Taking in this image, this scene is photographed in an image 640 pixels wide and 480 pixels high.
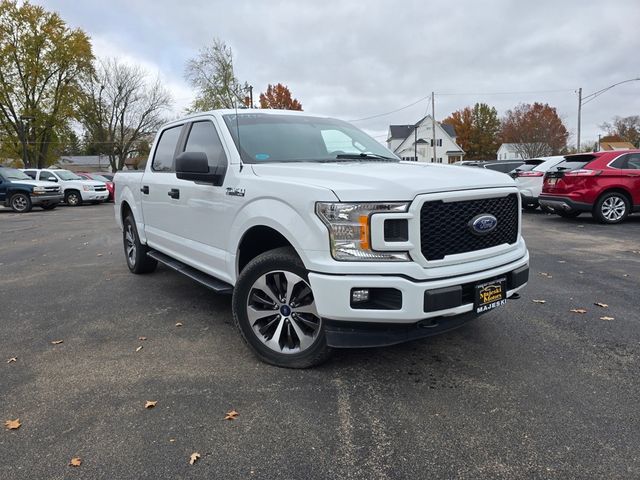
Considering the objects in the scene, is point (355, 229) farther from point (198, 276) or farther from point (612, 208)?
point (612, 208)

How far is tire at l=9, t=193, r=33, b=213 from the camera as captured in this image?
18.1 metres

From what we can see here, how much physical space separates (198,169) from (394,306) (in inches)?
75.7

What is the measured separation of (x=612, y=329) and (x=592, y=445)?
1.98 m

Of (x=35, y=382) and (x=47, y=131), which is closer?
(x=35, y=382)

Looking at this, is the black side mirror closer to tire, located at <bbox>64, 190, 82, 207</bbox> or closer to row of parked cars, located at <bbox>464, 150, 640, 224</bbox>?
row of parked cars, located at <bbox>464, 150, 640, 224</bbox>

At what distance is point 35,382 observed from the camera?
10.7ft

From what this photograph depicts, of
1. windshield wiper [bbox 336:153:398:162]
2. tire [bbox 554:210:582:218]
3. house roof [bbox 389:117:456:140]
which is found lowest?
tire [bbox 554:210:582:218]

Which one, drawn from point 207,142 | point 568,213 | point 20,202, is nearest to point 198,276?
point 207,142

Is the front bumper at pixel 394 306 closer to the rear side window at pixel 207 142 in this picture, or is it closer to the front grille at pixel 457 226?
the front grille at pixel 457 226

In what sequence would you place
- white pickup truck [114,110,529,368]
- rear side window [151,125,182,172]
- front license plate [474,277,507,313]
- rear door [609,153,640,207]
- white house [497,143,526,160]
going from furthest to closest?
white house [497,143,526,160], rear door [609,153,640,207], rear side window [151,125,182,172], front license plate [474,277,507,313], white pickup truck [114,110,529,368]

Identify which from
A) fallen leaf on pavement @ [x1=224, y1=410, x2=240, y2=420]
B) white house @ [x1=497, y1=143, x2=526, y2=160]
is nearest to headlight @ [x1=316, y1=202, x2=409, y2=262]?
fallen leaf on pavement @ [x1=224, y1=410, x2=240, y2=420]

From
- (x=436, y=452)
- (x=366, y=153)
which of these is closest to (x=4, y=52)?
(x=366, y=153)

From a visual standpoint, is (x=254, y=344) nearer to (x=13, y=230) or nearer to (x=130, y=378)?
(x=130, y=378)

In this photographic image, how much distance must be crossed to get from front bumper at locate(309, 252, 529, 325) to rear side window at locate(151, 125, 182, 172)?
9.61 ft
